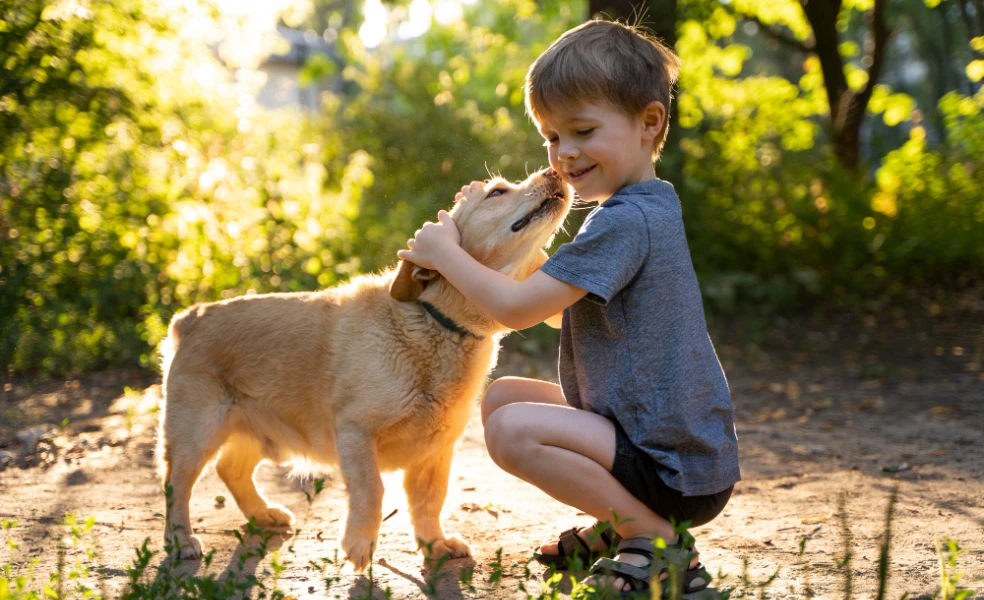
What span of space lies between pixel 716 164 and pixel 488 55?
13.9 metres

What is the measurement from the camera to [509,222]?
10.5 feet

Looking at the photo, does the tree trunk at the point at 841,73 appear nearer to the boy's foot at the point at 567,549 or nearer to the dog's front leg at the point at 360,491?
the boy's foot at the point at 567,549

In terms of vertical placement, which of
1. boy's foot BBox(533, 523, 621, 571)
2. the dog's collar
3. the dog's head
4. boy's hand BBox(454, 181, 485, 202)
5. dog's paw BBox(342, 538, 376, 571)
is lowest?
dog's paw BBox(342, 538, 376, 571)

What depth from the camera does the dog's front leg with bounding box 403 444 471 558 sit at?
3.44 m

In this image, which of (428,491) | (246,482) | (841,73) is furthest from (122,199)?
(841,73)

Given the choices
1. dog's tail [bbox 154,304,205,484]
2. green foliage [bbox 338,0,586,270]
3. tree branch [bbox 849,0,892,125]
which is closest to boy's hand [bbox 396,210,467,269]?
dog's tail [bbox 154,304,205,484]

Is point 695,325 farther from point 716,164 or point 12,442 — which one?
point 716,164

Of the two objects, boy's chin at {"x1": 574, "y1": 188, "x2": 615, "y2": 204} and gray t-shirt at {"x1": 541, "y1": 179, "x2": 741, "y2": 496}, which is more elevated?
boy's chin at {"x1": 574, "y1": 188, "x2": 615, "y2": 204}

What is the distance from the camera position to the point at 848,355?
8.09 meters

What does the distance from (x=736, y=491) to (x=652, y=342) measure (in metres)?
1.74

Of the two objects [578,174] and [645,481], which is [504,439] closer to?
[645,481]

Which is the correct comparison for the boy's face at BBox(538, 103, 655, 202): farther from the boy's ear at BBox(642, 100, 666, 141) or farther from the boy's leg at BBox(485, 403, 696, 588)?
the boy's leg at BBox(485, 403, 696, 588)

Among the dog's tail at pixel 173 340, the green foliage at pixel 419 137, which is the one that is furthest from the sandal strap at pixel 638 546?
the green foliage at pixel 419 137

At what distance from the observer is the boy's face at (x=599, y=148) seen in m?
2.88
